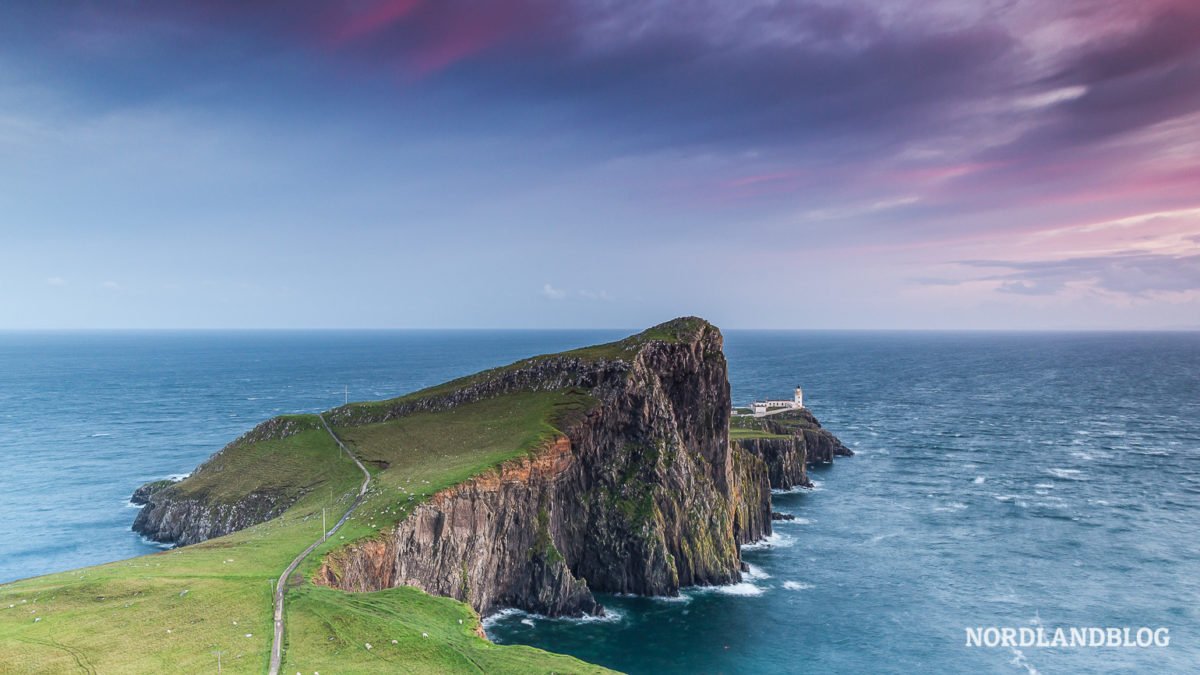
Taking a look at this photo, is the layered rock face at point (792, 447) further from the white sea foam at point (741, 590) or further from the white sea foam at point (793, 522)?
the white sea foam at point (741, 590)

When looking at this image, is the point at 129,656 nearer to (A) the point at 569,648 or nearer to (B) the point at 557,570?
(A) the point at 569,648

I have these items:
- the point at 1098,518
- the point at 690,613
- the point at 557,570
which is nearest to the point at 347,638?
the point at 557,570

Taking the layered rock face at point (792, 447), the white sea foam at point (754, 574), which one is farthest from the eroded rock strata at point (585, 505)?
the layered rock face at point (792, 447)

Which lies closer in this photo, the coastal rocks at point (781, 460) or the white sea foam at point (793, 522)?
the white sea foam at point (793, 522)

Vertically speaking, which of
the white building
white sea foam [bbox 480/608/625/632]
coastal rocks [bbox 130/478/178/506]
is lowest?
white sea foam [bbox 480/608/625/632]

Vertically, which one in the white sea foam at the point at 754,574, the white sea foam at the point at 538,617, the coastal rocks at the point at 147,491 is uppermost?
the coastal rocks at the point at 147,491

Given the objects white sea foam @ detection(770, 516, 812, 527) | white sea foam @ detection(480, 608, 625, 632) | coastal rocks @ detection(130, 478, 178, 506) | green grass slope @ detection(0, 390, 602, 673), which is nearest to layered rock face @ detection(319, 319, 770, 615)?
white sea foam @ detection(480, 608, 625, 632)

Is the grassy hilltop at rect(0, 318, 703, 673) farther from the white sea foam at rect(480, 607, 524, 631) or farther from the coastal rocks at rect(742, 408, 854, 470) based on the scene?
the coastal rocks at rect(742, 408, 854, 470)

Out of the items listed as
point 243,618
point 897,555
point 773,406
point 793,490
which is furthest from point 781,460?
point 243,618
